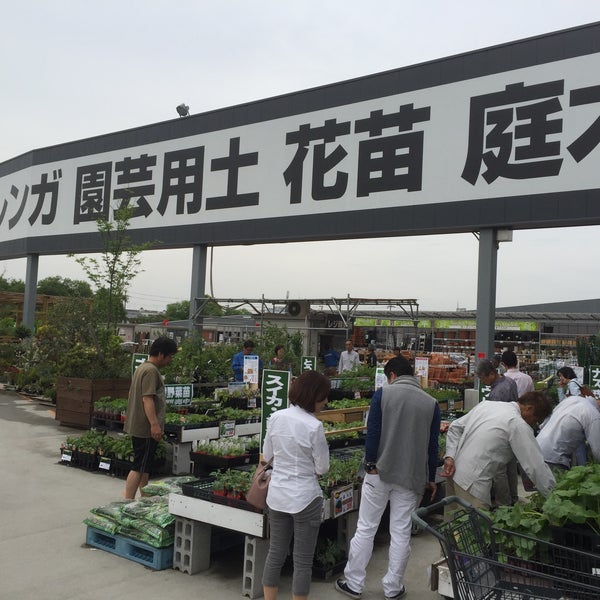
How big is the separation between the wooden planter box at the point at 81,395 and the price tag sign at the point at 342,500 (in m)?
6.79

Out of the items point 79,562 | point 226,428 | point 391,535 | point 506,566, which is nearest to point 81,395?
point 226,428

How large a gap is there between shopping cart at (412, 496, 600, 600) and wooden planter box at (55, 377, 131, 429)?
845cm

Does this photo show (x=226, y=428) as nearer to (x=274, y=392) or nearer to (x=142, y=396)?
(x=142, y=396)

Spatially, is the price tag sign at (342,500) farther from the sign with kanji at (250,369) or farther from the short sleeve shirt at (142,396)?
the sign with kanji at (250,369)

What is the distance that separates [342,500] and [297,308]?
11.7 metres

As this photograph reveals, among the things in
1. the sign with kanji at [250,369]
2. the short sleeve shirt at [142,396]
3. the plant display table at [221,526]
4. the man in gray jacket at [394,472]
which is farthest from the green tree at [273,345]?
the man in gray jacket at [394,472]

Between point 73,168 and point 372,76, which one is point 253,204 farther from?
point 73,168

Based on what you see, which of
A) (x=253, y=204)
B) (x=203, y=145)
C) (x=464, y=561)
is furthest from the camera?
(x=203, y=145)

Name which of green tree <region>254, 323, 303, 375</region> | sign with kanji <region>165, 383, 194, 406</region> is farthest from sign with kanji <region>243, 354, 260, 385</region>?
green tree <region>254, 323, 303, 375</region>

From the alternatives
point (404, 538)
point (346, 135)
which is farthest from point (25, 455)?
point (346, 135)

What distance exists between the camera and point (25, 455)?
8.56m

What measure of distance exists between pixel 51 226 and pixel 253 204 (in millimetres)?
8556

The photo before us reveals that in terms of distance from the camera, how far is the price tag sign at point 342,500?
4835 millimetres

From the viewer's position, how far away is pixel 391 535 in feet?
14.2
